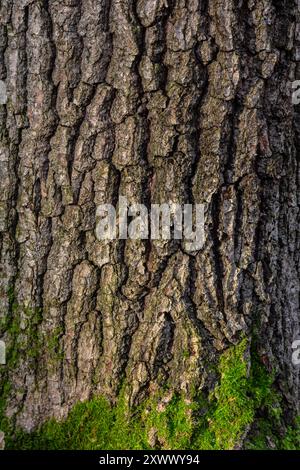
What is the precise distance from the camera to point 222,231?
8.09 ft

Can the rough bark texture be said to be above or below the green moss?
above

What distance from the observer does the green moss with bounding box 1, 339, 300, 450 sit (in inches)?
96.8

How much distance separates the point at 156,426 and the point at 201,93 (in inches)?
59.7

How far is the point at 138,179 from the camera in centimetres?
244

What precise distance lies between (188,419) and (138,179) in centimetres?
111

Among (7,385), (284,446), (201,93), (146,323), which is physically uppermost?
(201,93)

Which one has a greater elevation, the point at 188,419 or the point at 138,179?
the point at 138,179

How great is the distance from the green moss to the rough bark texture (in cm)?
6

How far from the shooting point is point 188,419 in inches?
96.6

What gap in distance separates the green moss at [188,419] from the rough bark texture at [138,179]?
2.5 inches

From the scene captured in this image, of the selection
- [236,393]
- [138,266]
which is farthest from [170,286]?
[236,393]

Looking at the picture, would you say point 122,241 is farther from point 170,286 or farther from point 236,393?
point 236,393

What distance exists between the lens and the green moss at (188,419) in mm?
2459

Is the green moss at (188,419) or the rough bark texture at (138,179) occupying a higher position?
the rough bark texture at (138,179)
